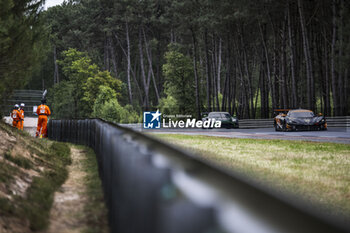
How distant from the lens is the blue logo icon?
27.6 meters

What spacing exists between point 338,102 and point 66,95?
42090 millimetres

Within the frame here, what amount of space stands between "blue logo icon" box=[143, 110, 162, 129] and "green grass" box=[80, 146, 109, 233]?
Result: 18936mm

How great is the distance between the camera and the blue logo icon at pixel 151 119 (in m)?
27.6

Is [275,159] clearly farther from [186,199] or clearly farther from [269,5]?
[269,5]

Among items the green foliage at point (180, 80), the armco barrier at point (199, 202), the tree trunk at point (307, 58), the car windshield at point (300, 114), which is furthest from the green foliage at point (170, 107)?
the armco barrier at point (199, 202)

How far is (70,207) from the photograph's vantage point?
17.6 ft

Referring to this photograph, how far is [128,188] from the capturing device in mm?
2727

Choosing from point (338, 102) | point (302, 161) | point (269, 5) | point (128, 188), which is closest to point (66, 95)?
point (269, 5)

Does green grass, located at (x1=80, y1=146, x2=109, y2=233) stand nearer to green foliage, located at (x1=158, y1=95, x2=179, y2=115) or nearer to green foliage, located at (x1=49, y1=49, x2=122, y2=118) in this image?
green foliage, located at (x1=158, y1=95, x2=179, y2=115)

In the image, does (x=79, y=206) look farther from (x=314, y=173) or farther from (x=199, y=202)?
(x=314, y=173)

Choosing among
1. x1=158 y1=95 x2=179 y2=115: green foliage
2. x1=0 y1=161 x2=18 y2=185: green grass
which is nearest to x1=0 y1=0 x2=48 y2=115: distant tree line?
x1=0 y1=161 x2=18 y2=185: green grass

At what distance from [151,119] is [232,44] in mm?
33789

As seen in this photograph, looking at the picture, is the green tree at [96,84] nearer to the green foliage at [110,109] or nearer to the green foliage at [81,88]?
the green foliage at [81,88]

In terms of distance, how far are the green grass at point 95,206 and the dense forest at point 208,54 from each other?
2811cm
